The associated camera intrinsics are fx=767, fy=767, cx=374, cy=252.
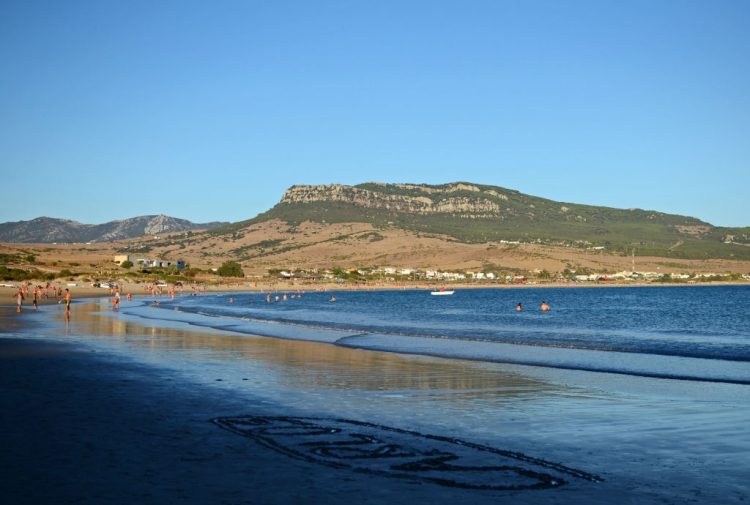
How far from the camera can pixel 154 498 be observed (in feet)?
32.0

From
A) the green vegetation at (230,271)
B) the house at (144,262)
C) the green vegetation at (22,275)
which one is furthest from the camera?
the house at (144,262)

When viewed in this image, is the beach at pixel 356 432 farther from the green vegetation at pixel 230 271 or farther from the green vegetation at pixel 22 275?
the green vegetation at pixel 230 271

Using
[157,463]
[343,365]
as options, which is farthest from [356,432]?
[343,365]

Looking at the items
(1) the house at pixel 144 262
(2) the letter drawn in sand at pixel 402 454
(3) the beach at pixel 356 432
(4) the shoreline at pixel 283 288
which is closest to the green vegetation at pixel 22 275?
(4) the shoreline at pixel 283 288

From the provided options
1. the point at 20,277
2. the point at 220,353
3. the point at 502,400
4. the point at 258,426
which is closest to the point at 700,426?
the point at 502,400

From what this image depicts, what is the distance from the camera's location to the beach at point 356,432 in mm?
10461

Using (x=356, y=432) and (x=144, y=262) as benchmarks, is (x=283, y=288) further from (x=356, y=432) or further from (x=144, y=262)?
(x=356, y=432)

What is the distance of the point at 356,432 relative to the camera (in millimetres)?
14391

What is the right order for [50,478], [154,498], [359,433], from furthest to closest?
1. [359,433]
2. [50,478]
3. [154,498]

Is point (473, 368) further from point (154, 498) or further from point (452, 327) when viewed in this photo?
point (452, 327)

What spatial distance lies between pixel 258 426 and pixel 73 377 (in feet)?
29.8

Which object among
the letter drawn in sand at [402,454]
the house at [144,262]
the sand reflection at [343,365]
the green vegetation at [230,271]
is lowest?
the sand reflection at [343,365]

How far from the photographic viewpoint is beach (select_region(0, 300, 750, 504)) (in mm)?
10461

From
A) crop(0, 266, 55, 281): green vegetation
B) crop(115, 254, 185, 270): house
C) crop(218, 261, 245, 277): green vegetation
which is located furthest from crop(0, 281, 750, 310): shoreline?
crop(115, 254, 185, 270): house
